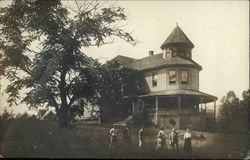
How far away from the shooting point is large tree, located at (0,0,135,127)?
37.2 ft

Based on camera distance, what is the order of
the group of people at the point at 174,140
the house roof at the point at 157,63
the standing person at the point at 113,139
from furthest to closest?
the house roof at the point at 157,63 → the group of people at the point at 174,140 → the standing person at the point at 113,139

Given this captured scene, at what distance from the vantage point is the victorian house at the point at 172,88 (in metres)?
13.1

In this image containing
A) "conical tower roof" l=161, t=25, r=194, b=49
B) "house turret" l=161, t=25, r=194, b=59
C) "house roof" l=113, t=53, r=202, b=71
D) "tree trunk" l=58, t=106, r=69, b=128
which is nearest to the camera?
"tree trunk" l=58, t=106, r=69, b=128

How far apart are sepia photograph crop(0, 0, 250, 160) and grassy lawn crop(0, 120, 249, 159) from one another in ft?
0.11

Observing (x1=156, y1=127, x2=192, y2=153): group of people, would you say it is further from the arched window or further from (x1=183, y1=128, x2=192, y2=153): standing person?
the arched window

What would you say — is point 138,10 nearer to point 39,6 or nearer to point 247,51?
point 39,6

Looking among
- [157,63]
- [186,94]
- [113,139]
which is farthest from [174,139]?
[157,63]

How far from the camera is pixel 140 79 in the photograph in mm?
14961

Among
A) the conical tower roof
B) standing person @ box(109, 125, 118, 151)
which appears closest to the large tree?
standing person @ box(109, 125, 118, 151)

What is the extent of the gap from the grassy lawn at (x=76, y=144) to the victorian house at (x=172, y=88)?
139cm

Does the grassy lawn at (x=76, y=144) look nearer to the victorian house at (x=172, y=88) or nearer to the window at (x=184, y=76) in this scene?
the victorian house at (x=172, y=88)

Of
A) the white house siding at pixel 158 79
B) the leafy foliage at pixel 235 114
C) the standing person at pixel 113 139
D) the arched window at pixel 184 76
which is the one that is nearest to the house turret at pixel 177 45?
the arched window at pixel 184 76

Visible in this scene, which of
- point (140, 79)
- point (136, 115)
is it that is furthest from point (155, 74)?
point (136, 115)

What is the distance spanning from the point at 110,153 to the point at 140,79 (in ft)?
15.8
